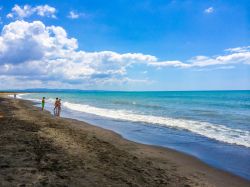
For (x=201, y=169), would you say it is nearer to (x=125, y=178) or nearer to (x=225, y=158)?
(x=225, y=158)

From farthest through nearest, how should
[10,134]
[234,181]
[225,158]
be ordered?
[10,134] → [225,158] → [234,181]

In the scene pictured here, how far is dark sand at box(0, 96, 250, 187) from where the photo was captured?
7855mm

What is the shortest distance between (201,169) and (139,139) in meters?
6.33

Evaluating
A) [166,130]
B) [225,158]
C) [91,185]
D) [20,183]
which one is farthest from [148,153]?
[166,130]

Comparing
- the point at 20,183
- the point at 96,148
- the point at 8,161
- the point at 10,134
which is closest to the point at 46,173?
the point at 20,183

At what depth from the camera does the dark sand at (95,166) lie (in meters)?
7.86

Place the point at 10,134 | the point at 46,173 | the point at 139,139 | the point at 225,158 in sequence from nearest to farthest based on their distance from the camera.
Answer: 1. the point at 46,173
2. the point at 225,158
3. the point at 10,134
4. the point at 139,139

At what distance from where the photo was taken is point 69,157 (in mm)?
10203

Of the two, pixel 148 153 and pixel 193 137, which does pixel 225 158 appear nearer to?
pixel 148 153

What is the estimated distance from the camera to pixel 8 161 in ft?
29.9

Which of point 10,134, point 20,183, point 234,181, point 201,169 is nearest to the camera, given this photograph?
point 20,183

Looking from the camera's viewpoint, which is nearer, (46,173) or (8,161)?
(46,173)

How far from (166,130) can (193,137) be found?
3.05 m

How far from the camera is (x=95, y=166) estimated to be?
928 centimetres
